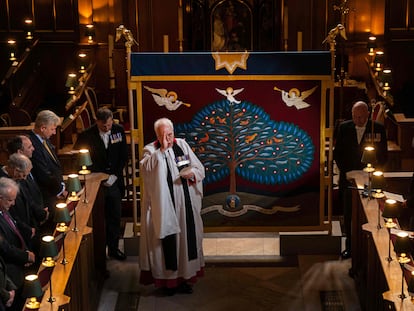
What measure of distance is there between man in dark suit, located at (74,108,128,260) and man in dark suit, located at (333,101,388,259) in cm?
233

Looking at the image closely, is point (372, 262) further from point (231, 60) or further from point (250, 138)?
point (231, 60)

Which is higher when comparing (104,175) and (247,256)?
(104,175)

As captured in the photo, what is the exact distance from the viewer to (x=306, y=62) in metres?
9.38

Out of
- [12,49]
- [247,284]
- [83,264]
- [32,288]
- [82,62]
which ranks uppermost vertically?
[12,49]

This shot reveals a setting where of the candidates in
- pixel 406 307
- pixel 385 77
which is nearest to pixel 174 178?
pixel 406 307

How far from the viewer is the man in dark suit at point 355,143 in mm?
9703

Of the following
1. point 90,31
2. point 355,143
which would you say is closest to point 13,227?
point 355,143

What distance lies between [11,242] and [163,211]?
→ 5.69 feet

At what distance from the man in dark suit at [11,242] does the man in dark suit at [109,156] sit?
2.09m

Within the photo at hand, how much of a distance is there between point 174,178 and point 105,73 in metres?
7.13

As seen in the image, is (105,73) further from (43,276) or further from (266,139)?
(43,276)

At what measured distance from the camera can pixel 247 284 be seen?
9.32m

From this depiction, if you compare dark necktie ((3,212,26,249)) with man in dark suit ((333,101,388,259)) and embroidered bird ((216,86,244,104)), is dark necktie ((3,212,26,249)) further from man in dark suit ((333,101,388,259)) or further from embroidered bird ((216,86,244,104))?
man in dark suit ((333,101,388,259))

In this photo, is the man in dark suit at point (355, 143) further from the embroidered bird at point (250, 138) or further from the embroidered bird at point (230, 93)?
the embroidered bird at point (230, 93)
